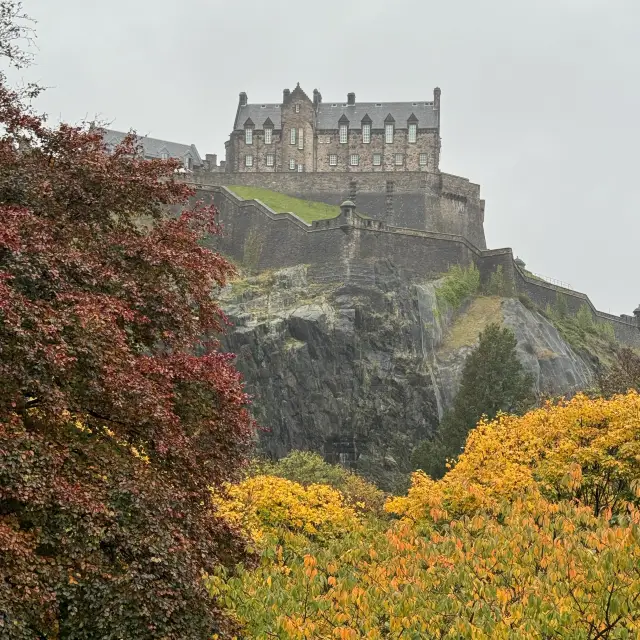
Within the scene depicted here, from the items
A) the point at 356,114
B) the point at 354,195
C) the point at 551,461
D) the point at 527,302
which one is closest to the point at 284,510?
the point at 551,461

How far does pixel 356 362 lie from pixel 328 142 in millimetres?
33576

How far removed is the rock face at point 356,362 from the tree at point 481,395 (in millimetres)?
4004

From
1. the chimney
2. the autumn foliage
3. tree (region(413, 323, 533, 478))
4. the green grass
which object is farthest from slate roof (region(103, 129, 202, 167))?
the autumn foliage

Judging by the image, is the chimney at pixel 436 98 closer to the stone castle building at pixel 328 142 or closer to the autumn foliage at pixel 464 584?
the stone castle building at pixel 328 142

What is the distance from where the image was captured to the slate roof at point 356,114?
315ft

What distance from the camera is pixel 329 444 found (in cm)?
6519

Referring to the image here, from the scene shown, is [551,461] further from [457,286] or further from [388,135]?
[388,135]

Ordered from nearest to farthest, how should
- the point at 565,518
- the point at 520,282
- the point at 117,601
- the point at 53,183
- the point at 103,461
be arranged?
→ 1. the point at 117,601
2. the point at 103,461
3. the point at 53,183
4. the point at 565,518
5. the point at 520,282

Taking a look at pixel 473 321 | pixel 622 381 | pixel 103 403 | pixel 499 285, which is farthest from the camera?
pixel 499 285

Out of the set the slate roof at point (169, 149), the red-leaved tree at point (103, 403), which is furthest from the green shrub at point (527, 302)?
the red-leaved tree at point (103, 403)

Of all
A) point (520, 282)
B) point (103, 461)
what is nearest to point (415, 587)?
point (103, 461)

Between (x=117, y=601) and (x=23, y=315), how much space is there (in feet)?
12.3

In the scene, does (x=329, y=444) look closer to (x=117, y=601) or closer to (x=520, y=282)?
(x=520, y=282)

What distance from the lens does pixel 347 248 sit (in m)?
72.3
